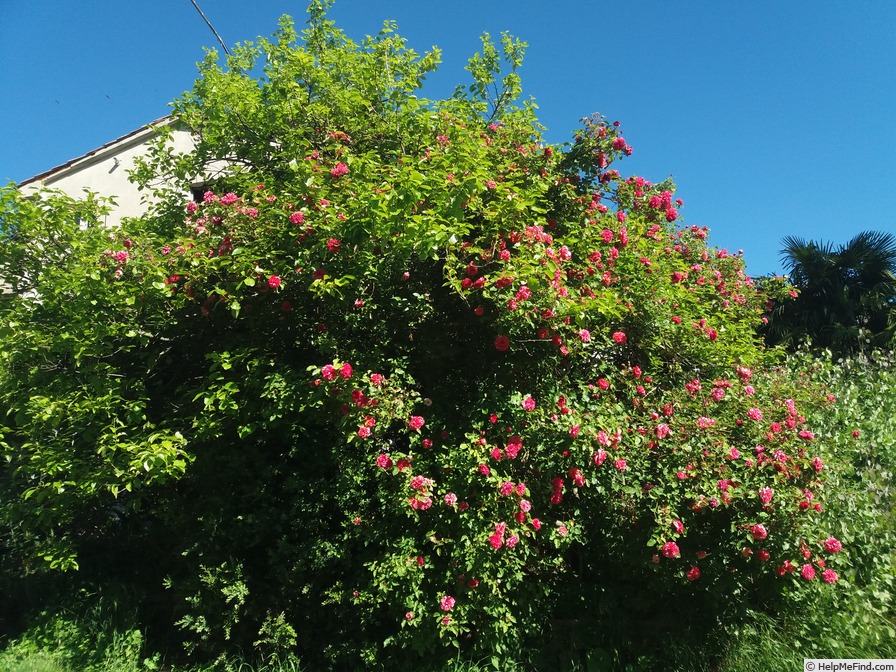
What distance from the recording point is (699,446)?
3.38 m

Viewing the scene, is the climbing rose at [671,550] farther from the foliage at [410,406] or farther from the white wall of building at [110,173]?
the white wall of building at [110,173]

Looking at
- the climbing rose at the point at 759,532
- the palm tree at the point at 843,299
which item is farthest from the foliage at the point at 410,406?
the palm tree at the point at 843,299

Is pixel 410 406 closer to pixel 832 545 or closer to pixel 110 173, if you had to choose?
pixel 832 545

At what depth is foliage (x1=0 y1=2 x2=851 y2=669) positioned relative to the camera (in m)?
→ 3.30

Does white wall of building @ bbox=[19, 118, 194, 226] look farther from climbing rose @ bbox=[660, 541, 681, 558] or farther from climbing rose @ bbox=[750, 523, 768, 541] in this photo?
climbing rose @ bbox=[750, 523, 768, 541]

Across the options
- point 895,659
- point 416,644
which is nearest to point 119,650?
point 416,644

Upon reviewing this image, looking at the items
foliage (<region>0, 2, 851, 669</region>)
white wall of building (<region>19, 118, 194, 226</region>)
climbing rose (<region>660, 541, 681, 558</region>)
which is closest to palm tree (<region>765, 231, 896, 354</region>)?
foliage (<region>0, 2, 851, 669</region>)

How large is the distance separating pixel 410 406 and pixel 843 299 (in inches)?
348

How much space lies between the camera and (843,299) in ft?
29.6

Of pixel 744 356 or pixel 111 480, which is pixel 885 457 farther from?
pixel 111 480

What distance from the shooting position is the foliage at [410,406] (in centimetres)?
330

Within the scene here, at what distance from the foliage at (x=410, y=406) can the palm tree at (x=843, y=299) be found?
5354 mm

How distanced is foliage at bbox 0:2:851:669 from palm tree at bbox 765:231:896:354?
535 centimetres

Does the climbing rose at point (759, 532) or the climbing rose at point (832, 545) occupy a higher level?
the climbing rose at point (759, 532)
